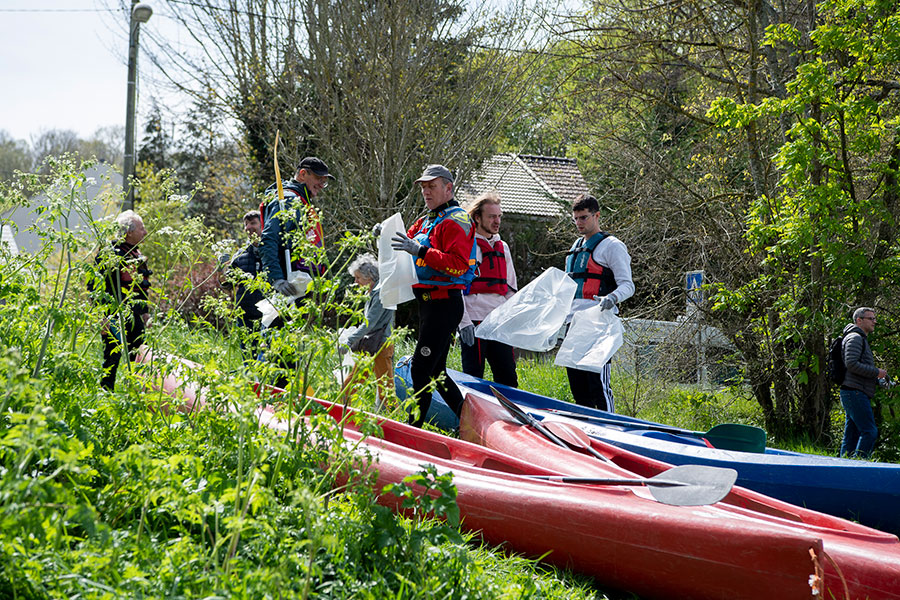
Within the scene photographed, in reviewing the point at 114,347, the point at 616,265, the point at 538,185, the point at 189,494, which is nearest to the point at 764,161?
the point at 616,265

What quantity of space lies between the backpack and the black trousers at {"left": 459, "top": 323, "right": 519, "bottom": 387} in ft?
9.19

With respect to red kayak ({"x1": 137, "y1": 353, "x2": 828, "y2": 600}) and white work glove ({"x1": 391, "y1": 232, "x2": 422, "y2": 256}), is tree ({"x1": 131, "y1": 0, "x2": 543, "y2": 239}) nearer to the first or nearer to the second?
white work glove ({"x1": 391, "y1": 232, "x2": 422, "y2": 256})

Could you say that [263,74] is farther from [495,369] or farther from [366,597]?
[366,597]

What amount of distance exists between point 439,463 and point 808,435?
522 centimetres

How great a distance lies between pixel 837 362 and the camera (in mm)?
6742

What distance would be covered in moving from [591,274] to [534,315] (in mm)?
558

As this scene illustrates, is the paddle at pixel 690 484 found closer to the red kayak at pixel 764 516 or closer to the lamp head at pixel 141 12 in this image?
the red kayak at pixel 764 516

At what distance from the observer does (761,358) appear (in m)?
7.64

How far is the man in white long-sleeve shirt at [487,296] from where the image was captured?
6223 millimetres

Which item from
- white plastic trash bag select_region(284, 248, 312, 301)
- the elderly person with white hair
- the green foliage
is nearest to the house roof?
the elderly person with white hair

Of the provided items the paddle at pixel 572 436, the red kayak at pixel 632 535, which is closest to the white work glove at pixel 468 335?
the paddle at pixel 572 436

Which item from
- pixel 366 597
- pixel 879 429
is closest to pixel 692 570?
pixel 366 597

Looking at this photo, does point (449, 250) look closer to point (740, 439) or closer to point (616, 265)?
point (616, 265)

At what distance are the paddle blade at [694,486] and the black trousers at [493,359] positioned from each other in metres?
3.03
